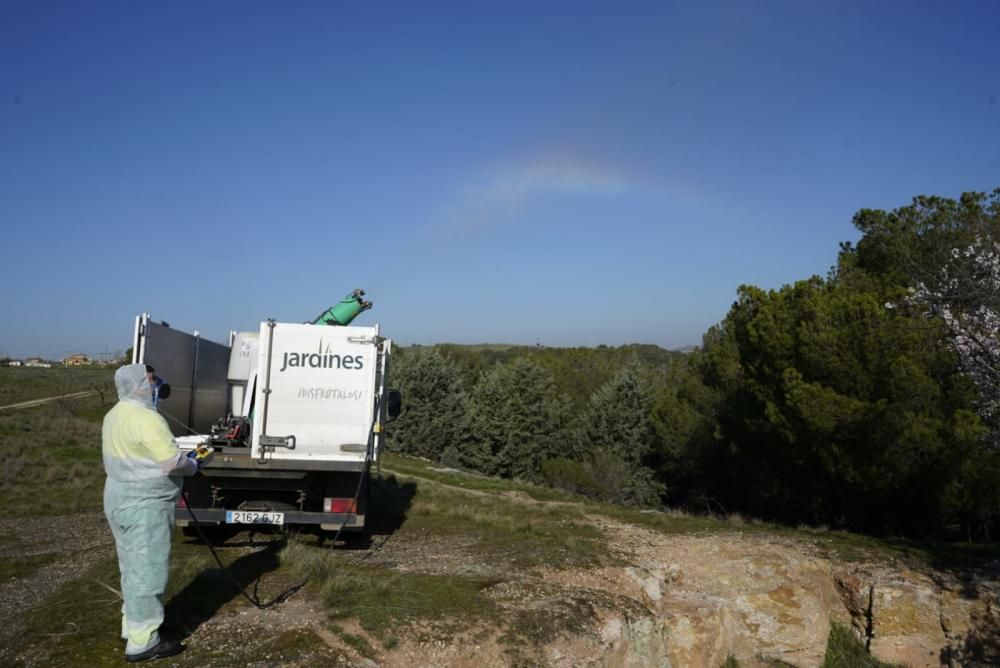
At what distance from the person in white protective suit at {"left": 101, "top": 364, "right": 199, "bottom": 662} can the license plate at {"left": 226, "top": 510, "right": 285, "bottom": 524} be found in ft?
11.7

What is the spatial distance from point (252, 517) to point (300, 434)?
1.19 metres

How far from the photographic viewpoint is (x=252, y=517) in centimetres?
887

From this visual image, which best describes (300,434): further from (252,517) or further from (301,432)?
(252,517)

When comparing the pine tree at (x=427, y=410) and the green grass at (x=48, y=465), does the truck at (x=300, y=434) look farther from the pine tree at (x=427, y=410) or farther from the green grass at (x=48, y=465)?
the pine tree at (x=427, y=410)

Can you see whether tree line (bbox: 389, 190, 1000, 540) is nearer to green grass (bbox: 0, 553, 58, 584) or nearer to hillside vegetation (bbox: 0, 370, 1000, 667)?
hillside vegetation (bbox: 0, 370, 1000, 667)

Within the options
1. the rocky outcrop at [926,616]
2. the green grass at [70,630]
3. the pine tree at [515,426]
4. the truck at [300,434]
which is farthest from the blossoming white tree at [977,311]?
the pine tree at [515,426]

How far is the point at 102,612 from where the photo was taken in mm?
6211

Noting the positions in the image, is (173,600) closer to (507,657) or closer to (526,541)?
(507,657)

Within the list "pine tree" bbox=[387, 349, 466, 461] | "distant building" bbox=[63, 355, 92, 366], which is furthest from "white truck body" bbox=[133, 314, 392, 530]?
"distant building" bbox=[63, 355, 92, 366]

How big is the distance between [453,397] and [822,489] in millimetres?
29451

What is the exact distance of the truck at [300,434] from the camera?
884 cm

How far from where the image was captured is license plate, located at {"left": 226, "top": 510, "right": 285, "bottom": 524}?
29.0ft

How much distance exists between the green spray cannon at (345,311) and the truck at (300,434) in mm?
2450

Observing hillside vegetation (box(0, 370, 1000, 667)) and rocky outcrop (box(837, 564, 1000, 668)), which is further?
rocky outcrop (box(837, 564, 1000, 668))
